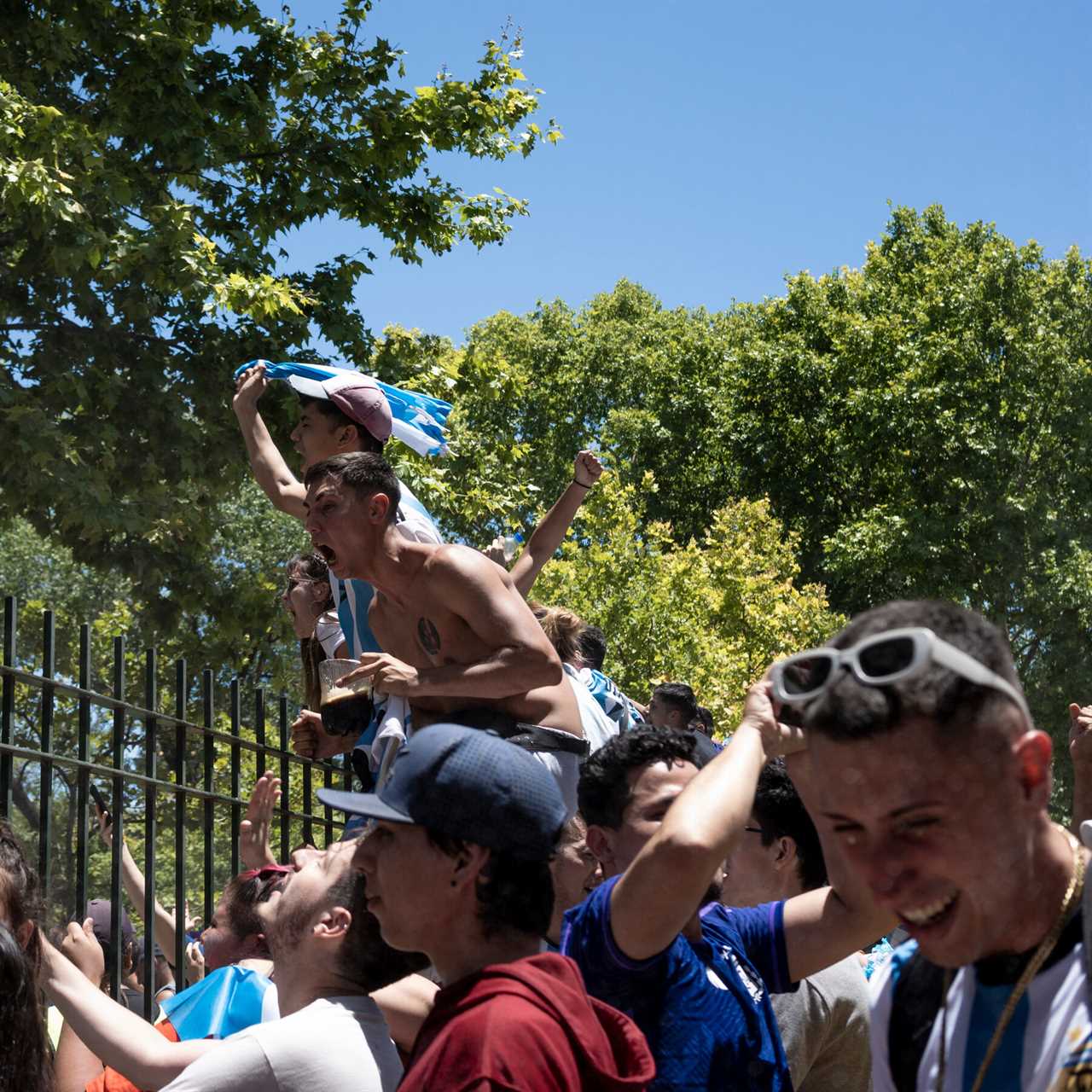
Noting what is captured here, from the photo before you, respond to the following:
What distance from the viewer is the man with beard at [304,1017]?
2.97 metres

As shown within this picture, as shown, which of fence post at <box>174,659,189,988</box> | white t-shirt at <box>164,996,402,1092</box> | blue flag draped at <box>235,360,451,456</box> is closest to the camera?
white t-shirt at <box>164,996,402,1092</box>

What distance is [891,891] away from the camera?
165 cm

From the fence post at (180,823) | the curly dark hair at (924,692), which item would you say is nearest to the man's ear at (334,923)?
the curly dark hair at (924,692)

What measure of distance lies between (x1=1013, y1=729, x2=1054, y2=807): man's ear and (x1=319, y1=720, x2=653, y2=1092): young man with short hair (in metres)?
0.91

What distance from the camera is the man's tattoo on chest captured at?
4.79 metres

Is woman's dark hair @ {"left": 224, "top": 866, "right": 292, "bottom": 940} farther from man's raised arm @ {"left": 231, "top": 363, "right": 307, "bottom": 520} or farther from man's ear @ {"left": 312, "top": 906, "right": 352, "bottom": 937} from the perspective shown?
man's raised arm @ {"left": 231, "top": 363, "right": 307, "bottom": 520}

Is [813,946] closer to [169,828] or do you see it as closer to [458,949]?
[458,949]

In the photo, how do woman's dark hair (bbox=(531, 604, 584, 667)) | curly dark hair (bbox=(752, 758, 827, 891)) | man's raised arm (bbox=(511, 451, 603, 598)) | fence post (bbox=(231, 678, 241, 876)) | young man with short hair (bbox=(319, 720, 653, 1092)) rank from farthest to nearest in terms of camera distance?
woman's dark hair (bbox=(531, 604, 584, 667)), fence post (bbox=(231, 678, 241, 876)), man's raised arm (bbox=(511, 451, 603, 598)), curly dark hair (bbox=(752, 758, 827, 891)), young man with short hair (bbox=(319, 720, 653, 1092))

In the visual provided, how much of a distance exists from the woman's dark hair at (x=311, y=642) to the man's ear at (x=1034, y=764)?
16.3 ft

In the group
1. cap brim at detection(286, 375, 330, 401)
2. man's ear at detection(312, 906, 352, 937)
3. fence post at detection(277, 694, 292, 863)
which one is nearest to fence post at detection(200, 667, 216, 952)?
fence post at detection(277, 694, 292, 863)

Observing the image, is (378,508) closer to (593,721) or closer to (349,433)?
(349,433)

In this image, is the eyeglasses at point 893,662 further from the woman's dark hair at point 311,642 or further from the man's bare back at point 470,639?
the woman's dark hair at point 311,642

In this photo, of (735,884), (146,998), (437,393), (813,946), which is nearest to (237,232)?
(437,393)

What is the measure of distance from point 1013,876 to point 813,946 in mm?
1693
